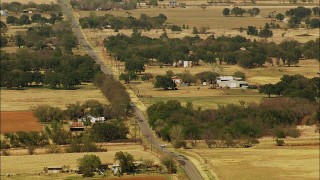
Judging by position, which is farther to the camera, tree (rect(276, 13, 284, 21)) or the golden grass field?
tree (rect(276, 13, 284, 21))

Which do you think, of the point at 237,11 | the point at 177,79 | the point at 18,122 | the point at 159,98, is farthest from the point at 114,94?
the point at 237,11

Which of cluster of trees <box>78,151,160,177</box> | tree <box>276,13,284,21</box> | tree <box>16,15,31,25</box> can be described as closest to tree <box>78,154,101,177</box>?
cluster of trees <box>78,151,160,177</box>

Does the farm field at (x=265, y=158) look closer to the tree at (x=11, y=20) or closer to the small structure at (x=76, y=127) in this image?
the small structure at (x=76, y=127)

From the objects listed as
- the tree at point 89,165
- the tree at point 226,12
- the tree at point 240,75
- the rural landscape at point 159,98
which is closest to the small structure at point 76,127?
the rural landscape at point 159,98

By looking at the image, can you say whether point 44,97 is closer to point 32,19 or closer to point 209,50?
point 209,50

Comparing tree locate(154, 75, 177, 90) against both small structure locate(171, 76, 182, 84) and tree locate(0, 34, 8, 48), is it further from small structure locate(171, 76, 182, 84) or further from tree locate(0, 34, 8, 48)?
tree locate(0, 34, 8, 48)
